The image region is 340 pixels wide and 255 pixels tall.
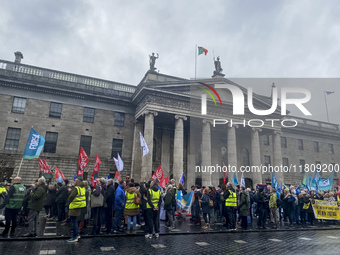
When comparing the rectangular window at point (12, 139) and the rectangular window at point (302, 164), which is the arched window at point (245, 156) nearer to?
the rectangular window at point (302, 164)

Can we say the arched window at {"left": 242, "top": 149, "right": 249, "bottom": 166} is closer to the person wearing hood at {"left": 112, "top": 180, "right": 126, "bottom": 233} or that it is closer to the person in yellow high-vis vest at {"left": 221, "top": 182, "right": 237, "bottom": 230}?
the person in yellow high-vis vest at {"left": 221, "top": 182, "right": 237, "bottom": 230}

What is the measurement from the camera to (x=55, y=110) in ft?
84.5

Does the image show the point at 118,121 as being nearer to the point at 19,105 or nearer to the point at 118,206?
the point at 19,105

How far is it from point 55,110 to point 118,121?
6815 mm

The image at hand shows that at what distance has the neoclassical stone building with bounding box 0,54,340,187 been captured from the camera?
942 inches

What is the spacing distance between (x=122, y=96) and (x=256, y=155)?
1738cm

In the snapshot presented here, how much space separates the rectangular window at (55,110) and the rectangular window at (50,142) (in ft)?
6.38

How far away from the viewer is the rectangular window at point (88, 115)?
26914 mm

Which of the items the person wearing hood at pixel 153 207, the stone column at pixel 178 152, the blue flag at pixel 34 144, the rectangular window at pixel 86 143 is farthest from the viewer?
the rectangular window at pixel 86 143

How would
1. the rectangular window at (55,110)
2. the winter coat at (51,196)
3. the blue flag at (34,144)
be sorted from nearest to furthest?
Answer: the winter coat at (51,196) → the blue flag at (34,144) → the rectangular window at (55,110)

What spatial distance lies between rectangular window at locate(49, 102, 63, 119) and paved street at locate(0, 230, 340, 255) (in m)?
20.1

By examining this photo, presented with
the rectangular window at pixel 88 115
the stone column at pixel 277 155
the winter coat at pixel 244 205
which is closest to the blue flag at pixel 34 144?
the winter coat at pixel 244 205

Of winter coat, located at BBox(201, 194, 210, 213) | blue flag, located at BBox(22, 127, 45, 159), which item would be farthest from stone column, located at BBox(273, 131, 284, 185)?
blue flag, located at BBox(22, 127, 45, 159)

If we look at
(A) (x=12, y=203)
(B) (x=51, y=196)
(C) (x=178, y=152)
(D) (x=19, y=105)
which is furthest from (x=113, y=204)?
(D) (x=19, y=105)
